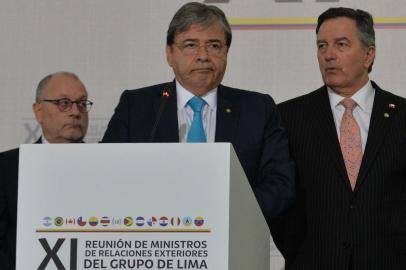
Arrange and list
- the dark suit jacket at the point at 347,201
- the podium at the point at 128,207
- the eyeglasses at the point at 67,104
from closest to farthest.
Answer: the podium at the point at 128,207
the dark suit jacket at the point at 347,201
the eyeglasses at the point at 67,104

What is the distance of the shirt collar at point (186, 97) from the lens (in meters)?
3.31

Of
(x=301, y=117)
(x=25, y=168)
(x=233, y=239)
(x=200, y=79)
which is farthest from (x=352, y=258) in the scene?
(x=25, y=168)

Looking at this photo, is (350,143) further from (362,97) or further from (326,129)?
(362,97)

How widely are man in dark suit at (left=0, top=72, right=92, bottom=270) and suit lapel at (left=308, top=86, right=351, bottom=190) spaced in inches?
41.2

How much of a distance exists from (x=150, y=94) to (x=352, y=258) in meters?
1.00

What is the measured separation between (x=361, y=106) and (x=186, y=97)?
772mm

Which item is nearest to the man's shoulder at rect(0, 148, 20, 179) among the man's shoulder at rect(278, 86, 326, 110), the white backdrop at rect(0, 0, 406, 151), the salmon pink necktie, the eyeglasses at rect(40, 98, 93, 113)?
the eyeglasses at rect(40, 98, 93, 113)

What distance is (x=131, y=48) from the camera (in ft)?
15.0

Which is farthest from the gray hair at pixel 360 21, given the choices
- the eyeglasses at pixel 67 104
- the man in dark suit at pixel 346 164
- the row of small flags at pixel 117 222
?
the row of small flags at pixel 117 222

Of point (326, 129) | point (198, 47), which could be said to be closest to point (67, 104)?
point (198, 47)

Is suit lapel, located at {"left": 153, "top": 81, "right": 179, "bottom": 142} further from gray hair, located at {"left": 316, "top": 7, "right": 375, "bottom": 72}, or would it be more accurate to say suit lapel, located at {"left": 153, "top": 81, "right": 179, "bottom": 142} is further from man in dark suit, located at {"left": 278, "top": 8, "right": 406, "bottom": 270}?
gray hair, located at {"left": 316, "top": 7, "right": 375, "bottom": 72}

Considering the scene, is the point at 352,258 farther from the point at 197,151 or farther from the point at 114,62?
the point at 114,62

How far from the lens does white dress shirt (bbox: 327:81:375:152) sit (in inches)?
141

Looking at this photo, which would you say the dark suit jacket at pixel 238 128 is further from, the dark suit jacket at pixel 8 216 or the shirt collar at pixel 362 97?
the dark suit jacket at pixel 8 216
